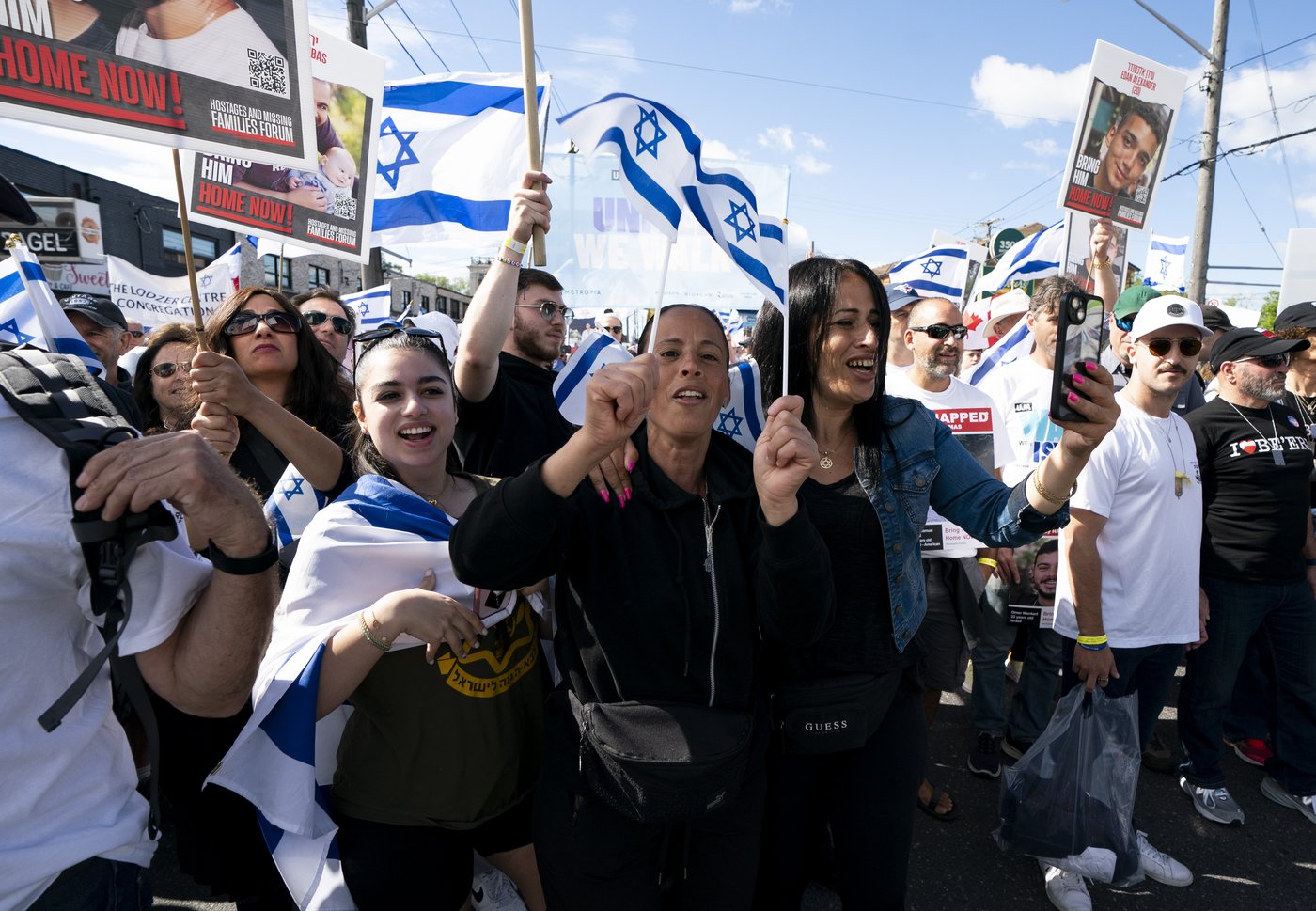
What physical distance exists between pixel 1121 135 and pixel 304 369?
4.96m

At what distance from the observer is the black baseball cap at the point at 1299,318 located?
3.87 meters

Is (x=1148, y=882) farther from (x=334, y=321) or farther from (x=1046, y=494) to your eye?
(x=334, y=321)

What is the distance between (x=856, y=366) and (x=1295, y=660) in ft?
10.0

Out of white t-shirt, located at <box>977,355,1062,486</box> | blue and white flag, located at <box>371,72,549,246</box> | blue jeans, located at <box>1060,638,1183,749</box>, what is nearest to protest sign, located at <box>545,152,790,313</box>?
blue and white flag, located at <box>371,72,549,246</box>

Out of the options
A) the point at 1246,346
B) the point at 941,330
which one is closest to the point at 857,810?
the point at 941,330

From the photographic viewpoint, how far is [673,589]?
1.69m

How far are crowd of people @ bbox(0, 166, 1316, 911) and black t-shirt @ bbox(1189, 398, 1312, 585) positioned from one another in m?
0.56

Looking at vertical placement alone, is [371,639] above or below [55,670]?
below

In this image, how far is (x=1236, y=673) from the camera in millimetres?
3385

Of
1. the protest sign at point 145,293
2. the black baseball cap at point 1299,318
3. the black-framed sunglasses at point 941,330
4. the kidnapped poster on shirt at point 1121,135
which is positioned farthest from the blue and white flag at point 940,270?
the protest sign at point 145,293

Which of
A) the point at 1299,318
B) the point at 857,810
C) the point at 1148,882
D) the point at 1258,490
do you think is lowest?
the point at 1148,882


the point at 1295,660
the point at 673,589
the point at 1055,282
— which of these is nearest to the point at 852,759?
the point at 673,589

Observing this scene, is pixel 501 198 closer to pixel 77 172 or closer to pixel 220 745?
pixel 220 745

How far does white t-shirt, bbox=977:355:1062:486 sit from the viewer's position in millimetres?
3854
